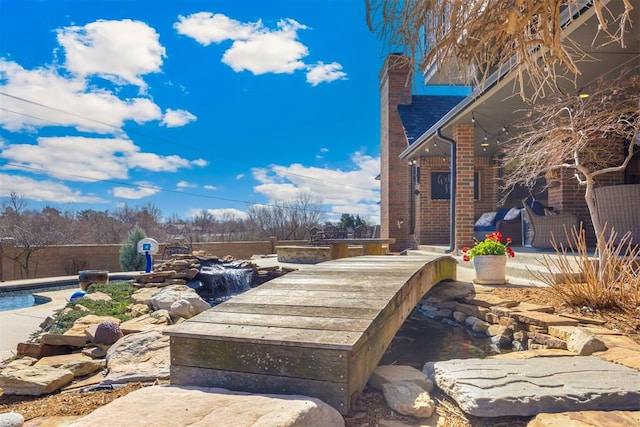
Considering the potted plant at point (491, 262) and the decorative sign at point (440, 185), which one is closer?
the potted plant at point (491, 262)

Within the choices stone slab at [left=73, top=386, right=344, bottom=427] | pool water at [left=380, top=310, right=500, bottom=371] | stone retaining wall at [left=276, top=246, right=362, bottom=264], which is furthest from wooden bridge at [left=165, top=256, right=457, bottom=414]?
stone retaining wall at [left=276, top=246, right=362, bottom=264]

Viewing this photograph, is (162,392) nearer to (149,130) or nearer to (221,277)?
(221,277)

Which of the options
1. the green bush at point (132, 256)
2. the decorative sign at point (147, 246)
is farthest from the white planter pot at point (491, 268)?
the green bush at point (132, 256)

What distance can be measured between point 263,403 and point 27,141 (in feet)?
69.4

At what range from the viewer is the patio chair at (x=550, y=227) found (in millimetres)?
5488

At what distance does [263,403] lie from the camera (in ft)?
5.31

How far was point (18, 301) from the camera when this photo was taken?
7.98 meters

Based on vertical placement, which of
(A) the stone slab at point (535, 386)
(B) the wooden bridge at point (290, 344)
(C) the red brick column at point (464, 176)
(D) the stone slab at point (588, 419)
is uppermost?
(C) the red brick column at point (464, 176)

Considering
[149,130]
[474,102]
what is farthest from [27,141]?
[474,102]

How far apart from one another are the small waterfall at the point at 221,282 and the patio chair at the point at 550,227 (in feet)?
17.8

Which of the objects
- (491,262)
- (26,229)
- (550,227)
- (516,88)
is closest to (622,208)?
(550,227)

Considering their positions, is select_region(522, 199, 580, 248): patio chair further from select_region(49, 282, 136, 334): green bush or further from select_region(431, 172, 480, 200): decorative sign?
select_region(49, 282, 136, 334): green bush

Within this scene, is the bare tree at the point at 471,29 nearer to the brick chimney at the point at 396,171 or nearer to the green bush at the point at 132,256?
the brick chimney at the point at 396,171

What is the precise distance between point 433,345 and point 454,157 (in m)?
4.14
